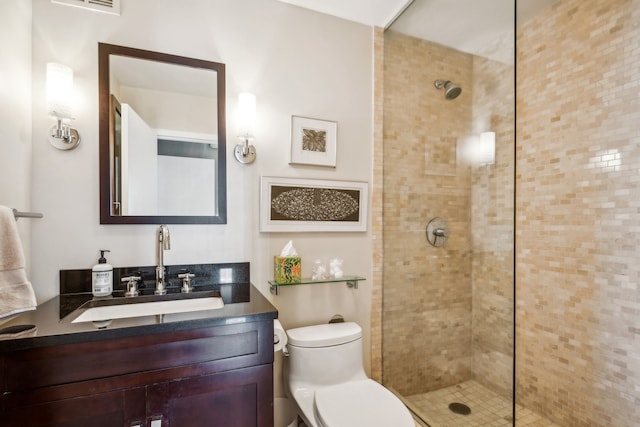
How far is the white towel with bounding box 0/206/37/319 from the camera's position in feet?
3.30

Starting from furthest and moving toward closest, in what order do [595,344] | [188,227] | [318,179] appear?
1. [318,179]
2. [595,344]
3. [188,227]

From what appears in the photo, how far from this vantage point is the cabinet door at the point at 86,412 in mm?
913

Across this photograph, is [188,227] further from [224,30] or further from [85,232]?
[224,30]

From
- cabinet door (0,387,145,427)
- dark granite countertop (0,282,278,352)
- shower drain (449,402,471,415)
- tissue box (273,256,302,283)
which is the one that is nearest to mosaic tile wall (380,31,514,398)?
shower drain (449,402,471,415)

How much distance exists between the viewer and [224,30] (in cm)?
167

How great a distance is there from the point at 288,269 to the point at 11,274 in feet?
3.54

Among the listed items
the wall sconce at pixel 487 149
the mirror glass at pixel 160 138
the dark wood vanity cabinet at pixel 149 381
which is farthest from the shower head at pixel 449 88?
the dark wood vanity cabinet at pixel 149 381

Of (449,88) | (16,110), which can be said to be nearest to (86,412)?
(16,110)

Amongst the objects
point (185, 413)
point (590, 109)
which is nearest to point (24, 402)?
point (185, 413)

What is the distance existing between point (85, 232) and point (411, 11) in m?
2.16

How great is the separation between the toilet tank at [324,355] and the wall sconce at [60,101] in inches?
55.4

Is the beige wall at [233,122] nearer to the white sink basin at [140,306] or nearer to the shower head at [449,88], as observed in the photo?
the white sink basin at [140,306]

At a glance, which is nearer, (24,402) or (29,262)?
(24,402)

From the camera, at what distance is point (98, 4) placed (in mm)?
1450
